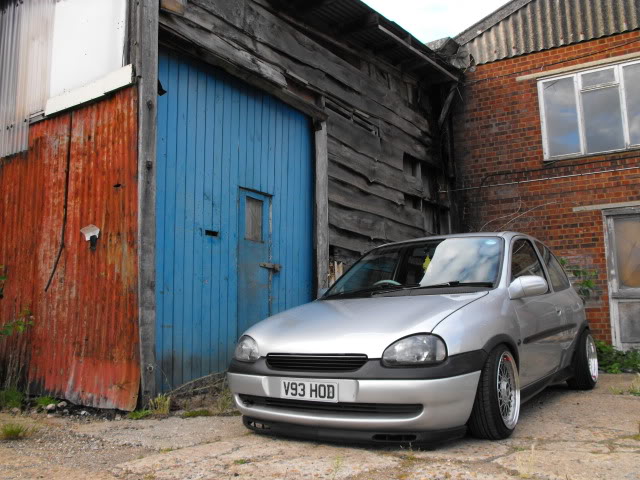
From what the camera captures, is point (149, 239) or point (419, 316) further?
point (149, 239)

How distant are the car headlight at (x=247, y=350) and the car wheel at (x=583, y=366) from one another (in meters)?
3.29

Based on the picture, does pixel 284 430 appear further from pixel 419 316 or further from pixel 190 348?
pixel 190 348

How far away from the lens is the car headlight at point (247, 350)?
3839mm

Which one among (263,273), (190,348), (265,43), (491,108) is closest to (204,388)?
(190,348)

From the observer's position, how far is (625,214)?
9367mm

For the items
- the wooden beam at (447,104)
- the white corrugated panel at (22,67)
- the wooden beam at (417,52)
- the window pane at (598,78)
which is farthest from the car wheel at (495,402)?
the wooden beam at (447,104)

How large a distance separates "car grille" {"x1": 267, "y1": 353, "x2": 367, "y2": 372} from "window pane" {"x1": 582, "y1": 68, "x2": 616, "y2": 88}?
27.9 feet

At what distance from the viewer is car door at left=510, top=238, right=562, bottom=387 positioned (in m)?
4.13

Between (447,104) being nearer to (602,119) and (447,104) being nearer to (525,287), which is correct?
(602,119)

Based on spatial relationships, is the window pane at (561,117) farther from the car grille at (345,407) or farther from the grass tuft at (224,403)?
the car grille at (345,407)

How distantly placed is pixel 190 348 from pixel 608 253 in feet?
23.0

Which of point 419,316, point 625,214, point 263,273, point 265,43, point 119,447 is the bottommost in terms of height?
point 119,447

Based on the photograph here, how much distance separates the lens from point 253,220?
6.79 meters

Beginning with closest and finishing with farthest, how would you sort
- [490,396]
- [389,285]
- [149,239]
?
[490,396], [389,285], [149,239]
